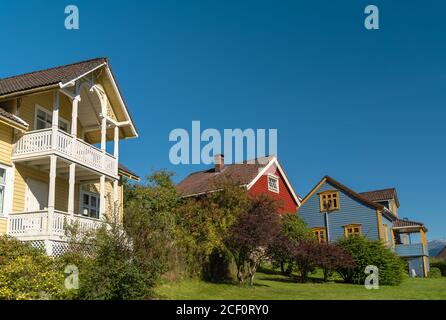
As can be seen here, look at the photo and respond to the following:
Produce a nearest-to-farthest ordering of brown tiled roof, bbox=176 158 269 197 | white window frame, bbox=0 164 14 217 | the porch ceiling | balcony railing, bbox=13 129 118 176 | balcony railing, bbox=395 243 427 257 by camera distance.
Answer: white window frame, bbox=0 164 14 217 < balcony railing, bbox=13 129 118 176 < the porch ceiling < brown tiled roof, bbox=176 158 269 197 < balcony railing, bbox=395 243 427 257

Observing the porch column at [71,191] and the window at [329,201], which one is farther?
the window at [329,201]

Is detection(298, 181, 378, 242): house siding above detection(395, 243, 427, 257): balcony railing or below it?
above

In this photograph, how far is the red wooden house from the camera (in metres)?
33.6

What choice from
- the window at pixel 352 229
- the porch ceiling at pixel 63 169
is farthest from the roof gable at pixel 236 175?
the porch ceiling at pixel 63 169

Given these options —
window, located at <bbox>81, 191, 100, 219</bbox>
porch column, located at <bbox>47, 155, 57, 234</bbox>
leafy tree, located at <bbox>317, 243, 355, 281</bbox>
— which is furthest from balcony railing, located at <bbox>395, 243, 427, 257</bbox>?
porch column, located at <bbox>47, 155, 57, 234</bbox>

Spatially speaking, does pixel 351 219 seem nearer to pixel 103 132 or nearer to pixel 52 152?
pixel 103 132

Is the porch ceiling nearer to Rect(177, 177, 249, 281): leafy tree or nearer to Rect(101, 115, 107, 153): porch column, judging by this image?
Rect(101, 115, 107, 153): porch column

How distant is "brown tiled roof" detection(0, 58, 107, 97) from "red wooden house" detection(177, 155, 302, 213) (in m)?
13.4

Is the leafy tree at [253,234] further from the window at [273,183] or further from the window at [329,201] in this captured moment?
the window at [329,201]

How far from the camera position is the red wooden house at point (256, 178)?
1321 inches

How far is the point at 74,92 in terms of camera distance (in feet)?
63.8

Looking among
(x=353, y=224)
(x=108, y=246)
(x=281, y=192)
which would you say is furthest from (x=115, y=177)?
(x=353, y=224)
